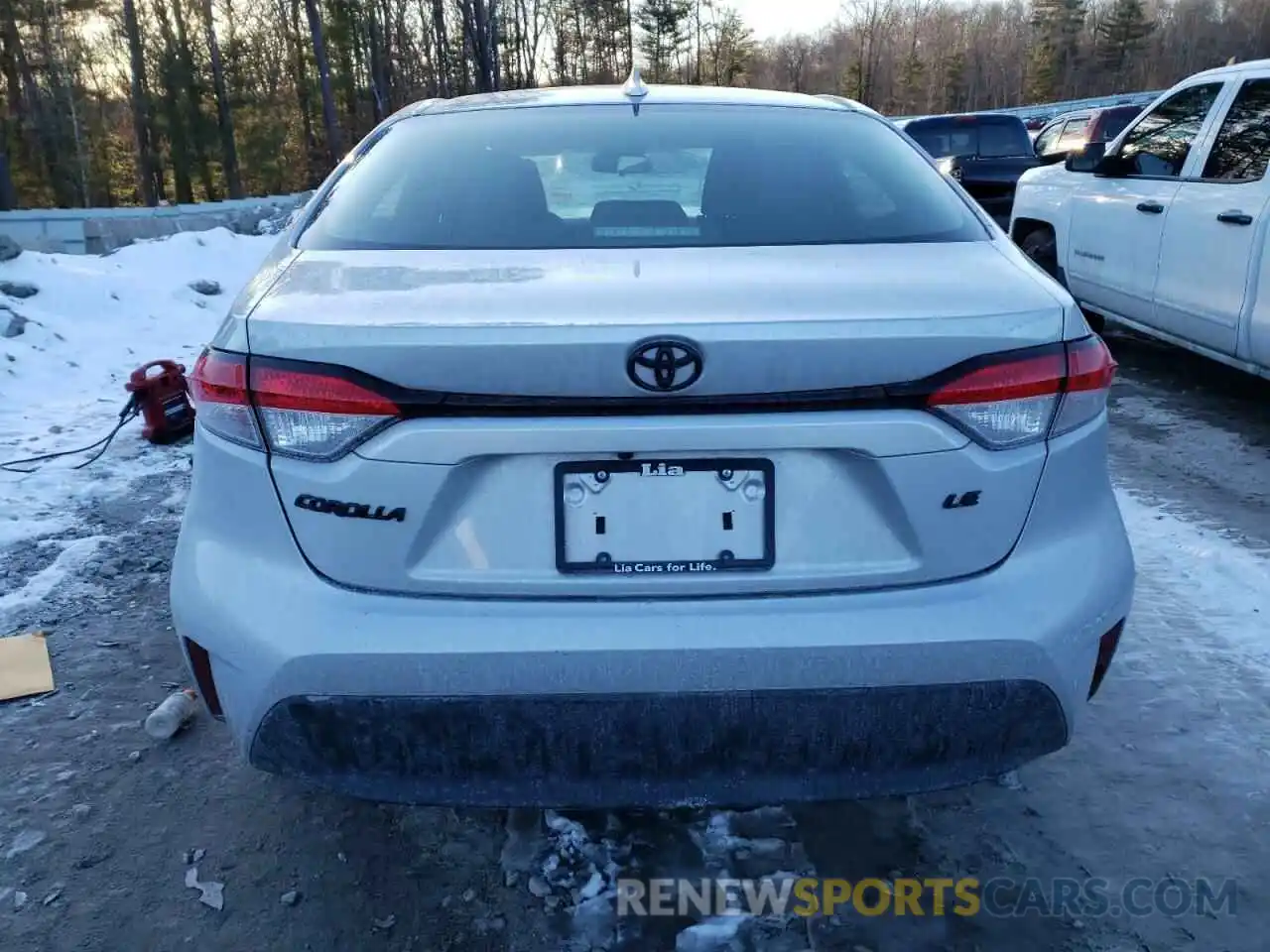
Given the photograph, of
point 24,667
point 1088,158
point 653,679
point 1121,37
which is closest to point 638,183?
point 653,679

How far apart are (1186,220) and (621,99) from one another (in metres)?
3.84

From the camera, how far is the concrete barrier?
17203mm

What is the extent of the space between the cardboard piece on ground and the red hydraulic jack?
6.99 ft

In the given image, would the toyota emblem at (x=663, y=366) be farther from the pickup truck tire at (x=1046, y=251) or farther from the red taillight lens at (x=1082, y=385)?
the pickup truck tire at (x=1046, y=251)

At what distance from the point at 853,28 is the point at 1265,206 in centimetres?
8564

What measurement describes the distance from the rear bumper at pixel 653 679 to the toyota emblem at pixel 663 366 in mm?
370

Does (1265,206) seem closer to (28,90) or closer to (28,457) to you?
(28,457)

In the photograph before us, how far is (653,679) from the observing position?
1703 millimetres

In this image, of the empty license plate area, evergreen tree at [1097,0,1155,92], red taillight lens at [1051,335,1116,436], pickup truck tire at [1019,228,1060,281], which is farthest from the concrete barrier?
evergreen tree at [1097,0,1155,92]

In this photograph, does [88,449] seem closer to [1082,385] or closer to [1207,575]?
[1082,385]

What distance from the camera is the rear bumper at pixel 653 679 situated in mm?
1703

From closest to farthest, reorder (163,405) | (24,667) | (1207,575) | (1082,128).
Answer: (24,667), (1207,575), (163,405), (1082,128)

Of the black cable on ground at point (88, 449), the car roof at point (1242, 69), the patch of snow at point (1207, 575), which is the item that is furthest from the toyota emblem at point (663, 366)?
the car roof at point (1242, 69)

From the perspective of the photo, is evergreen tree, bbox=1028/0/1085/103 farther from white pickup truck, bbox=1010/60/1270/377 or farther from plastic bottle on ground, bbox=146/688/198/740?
plastic bottle on ground, bbox=146/688/198/740
